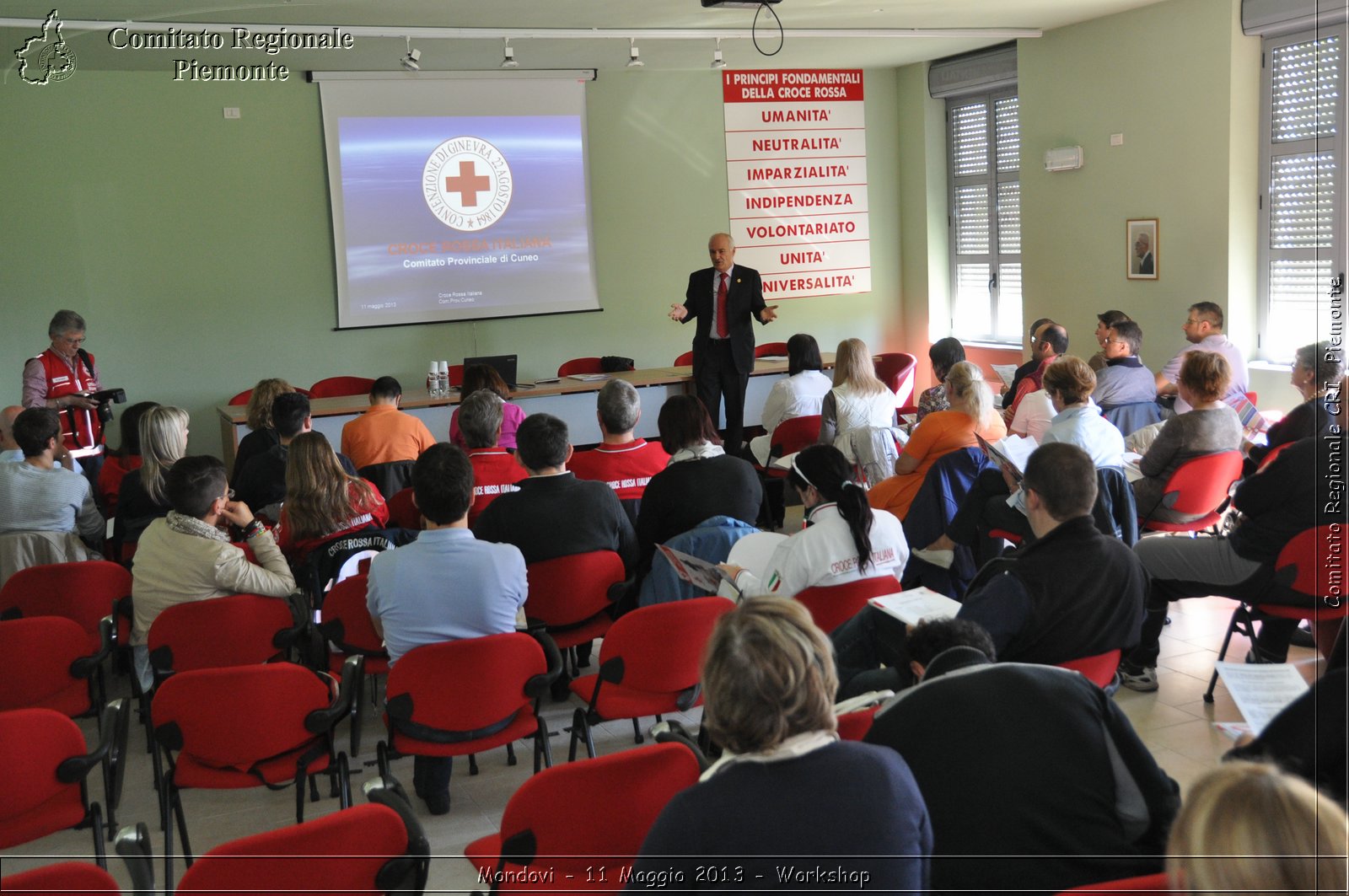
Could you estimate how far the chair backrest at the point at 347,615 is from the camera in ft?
11.6

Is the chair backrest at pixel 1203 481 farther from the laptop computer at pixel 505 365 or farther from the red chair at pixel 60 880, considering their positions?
the laptop computer at pixel 505 365

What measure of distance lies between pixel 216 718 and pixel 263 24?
18.1 ft

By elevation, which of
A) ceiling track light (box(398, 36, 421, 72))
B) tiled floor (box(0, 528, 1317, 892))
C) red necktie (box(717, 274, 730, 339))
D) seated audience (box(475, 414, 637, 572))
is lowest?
tiled floor (box(0, 528, 1317, 892))

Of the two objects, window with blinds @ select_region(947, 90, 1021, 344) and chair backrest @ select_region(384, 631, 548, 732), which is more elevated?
window with blinds @ select_region(947, 90, 1021, 344)

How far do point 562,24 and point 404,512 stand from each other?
4246 mm

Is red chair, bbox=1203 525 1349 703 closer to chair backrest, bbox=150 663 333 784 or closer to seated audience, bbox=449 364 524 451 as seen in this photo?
chair backrest, bbox=150 663 333 784

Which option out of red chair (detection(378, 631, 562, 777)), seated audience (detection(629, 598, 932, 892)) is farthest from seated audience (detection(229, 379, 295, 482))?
seated audience (detection(629, 598, 932, 892))

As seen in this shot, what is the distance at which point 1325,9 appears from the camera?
21.4 feet

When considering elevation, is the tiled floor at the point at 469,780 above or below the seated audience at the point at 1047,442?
below

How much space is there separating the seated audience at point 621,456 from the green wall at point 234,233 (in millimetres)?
4943

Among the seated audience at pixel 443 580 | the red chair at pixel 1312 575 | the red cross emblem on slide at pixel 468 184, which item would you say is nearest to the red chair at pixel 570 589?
the seated audience at pixel 443 580

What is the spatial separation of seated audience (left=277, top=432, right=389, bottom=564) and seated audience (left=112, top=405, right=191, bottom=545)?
2.62 ft

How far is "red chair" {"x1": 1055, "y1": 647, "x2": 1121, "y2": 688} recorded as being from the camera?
268 centimetres

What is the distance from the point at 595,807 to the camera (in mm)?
2023
